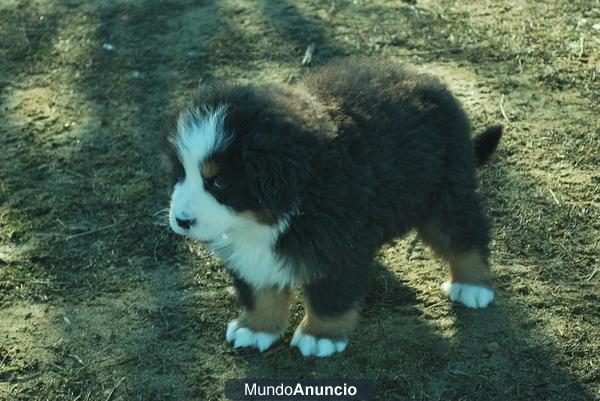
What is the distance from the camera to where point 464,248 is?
4492 mm

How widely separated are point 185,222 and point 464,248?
1572 mm

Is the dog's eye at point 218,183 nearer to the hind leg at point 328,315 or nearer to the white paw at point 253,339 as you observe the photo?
the hind leg at point 328,315

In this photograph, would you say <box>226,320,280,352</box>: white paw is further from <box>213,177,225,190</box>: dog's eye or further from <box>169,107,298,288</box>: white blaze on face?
<box>213,177,225,190</box>: dog's eye

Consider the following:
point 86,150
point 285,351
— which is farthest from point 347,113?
point 86,150

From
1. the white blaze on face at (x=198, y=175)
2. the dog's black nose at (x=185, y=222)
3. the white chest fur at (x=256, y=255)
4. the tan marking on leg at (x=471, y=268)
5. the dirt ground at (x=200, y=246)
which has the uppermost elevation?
the white blaze on face at (x=198, y=175)

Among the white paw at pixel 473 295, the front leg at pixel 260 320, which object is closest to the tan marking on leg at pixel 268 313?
the front leg at pixel 260 320

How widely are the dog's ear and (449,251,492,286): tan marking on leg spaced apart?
1279 mm

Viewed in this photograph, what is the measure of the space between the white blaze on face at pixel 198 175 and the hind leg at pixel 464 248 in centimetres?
122

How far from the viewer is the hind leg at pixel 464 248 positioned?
14.3 ft

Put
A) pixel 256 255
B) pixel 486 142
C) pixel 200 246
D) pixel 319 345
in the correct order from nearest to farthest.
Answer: pixel 256 255
pixel 319 345
pixel 486 142
pixel 200 246

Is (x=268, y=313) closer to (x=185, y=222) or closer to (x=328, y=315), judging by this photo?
(x=328, y=315)

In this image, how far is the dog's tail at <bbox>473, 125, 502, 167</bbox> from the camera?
475 centimetres

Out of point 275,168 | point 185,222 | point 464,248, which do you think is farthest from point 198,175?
point 464,248

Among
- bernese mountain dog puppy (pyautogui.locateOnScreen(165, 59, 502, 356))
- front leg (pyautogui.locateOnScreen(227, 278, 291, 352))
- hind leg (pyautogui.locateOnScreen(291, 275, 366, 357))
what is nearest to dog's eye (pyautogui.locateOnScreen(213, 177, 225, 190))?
bernese mountain dog puppy (pyautogui.locateOnScreen(165, 59, 502, 356))
